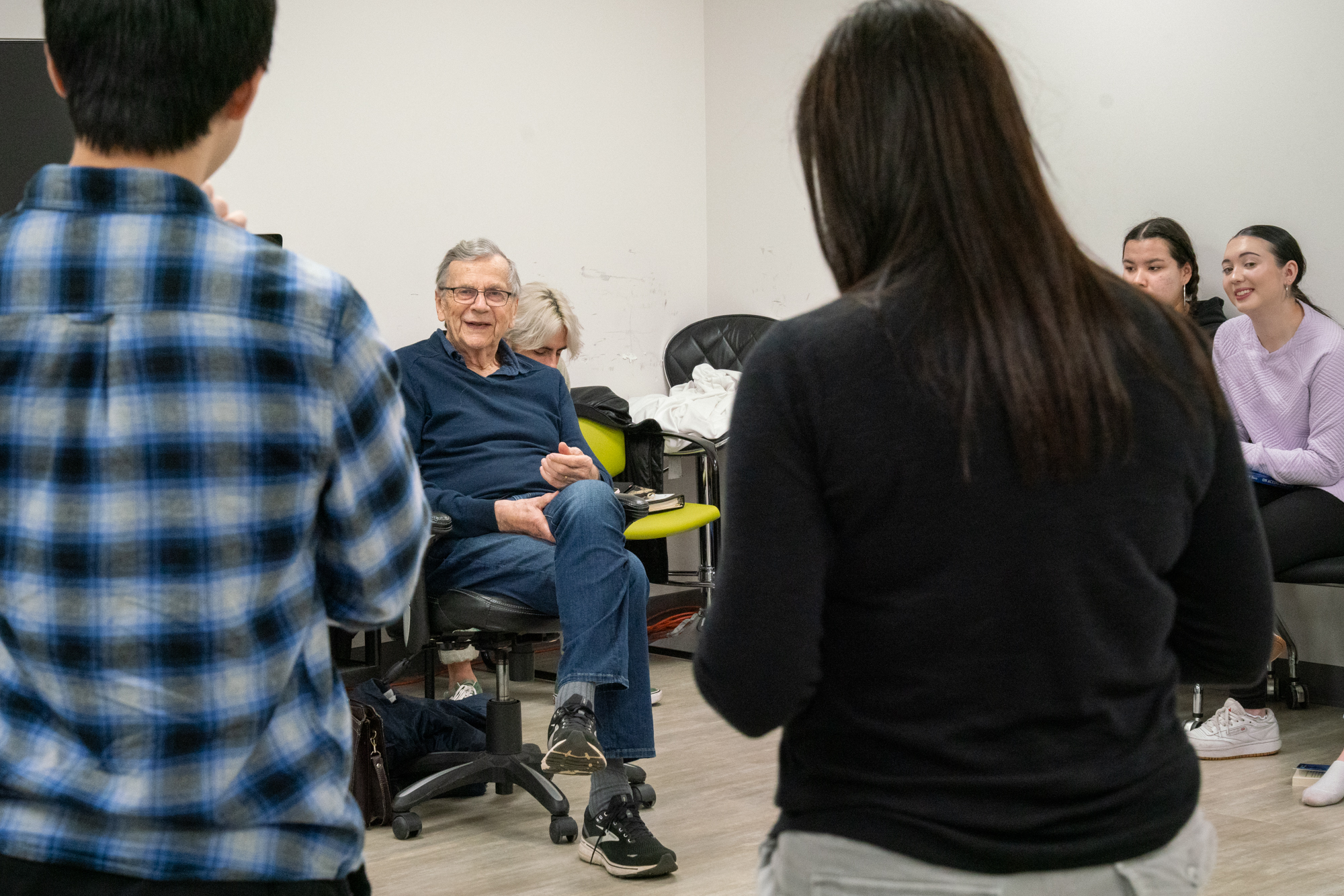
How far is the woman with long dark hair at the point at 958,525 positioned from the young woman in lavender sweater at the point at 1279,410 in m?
2.79

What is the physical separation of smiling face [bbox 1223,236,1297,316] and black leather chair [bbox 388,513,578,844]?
2211 mm

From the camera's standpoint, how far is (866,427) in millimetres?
838

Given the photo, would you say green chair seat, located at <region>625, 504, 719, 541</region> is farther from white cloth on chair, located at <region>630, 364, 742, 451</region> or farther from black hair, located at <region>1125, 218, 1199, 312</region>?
black hair, located at <region>1125, 218, 1199, 312</region>

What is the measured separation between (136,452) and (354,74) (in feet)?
12.9

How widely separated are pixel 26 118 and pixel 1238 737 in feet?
10.2

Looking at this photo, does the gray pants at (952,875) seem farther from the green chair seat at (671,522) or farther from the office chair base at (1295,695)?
the office chair base at (1295,695)

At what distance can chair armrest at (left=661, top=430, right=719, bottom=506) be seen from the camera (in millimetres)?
4660

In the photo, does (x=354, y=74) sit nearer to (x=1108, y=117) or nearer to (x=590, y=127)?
(x=590, y=127)

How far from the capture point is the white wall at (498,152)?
434cm

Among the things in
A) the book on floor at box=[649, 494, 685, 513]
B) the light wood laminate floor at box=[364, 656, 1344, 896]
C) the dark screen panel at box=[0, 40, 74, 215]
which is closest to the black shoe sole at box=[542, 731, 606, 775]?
the light wood laminate floor at box=[364, 656, 1344, 896]

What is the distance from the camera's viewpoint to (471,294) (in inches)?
127

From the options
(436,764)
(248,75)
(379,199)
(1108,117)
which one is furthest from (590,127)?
(248,75)

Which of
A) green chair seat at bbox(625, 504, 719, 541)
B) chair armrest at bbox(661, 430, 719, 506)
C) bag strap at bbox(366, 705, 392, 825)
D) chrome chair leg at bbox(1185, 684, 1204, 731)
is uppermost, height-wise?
chair armrest at bbox(661, 430, 719, 506)

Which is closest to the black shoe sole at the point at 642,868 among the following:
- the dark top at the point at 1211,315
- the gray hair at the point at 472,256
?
the gray hair at the point at 472,256
